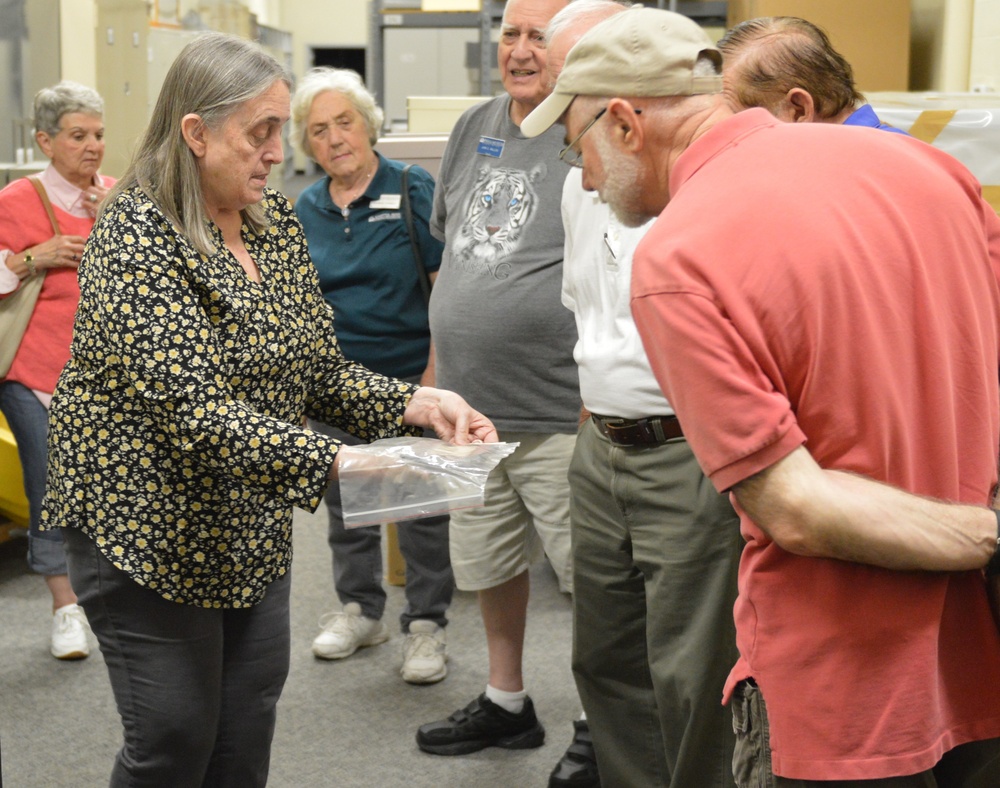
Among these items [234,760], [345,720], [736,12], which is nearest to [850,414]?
[234,760]

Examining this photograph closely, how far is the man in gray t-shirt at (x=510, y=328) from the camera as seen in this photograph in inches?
95.0

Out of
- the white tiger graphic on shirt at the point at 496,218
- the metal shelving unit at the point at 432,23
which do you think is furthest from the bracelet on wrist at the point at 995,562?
the metal shelving unit at the point at 432,23

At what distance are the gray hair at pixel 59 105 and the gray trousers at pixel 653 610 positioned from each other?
83.2 inches

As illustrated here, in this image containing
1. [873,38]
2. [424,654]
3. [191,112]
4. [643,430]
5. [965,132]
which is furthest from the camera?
[873,38]

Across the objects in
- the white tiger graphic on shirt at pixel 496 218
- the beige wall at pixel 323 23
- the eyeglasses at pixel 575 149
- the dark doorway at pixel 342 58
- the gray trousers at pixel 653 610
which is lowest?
the gray trousers at pixel 653 610

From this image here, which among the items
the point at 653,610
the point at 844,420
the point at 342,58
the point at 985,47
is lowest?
the point at 653,610

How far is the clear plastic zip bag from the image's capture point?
4.98 feet

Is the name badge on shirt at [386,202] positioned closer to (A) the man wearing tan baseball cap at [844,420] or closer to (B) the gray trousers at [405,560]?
(B) the gray trousers at [405,560]

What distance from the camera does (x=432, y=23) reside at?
4984mm

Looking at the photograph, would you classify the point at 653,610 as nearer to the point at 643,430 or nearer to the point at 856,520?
the point at 643,430

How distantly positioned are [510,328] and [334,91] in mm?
1125

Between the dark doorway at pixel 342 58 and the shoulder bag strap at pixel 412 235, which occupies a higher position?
the dark doorway at pixel 342 58

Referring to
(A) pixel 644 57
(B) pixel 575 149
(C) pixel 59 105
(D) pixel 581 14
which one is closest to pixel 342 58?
(C) pixel 59 105

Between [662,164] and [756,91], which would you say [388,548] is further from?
[662,164]
